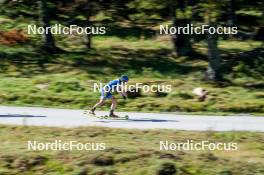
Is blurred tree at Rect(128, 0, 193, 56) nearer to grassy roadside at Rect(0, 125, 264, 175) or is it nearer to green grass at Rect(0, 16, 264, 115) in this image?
green grass at Rect(0, 16, 264, 115)

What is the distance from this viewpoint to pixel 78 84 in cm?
2806

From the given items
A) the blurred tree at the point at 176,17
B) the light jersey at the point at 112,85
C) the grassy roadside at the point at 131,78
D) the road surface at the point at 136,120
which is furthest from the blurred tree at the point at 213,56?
the light jersey at the point at 112,85

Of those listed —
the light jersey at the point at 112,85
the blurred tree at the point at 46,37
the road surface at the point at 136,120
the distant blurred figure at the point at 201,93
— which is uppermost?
the blurred tree at the point at 46,37

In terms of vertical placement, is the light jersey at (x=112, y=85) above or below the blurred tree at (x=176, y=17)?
below

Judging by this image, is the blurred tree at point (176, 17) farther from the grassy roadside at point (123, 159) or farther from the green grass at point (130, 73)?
the grassy roadside at point (123, 159)

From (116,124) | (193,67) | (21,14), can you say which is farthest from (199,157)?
(21,14)

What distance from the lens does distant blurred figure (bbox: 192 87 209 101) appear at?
1028 inches

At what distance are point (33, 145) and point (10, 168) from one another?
1.69 meters

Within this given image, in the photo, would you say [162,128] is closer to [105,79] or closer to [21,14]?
[105,79]

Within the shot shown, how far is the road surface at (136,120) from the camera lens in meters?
21.2

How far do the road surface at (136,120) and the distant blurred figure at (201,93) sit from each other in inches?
102

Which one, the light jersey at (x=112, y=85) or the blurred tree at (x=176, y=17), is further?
the blurred tree at (x=176, y=17)

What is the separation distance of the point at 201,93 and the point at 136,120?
5.22m

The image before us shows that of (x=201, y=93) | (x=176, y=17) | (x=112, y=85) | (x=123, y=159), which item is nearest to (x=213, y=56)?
(x=201, y=93)
